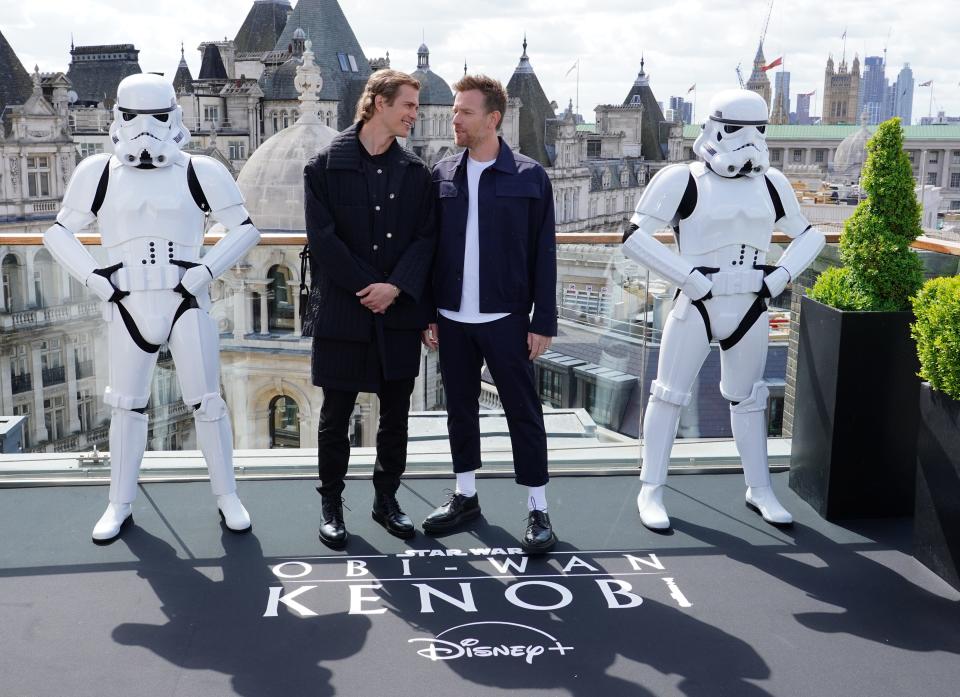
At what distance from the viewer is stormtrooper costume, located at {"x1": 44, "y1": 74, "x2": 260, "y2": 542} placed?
3.79m

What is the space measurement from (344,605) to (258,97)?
2113 inches

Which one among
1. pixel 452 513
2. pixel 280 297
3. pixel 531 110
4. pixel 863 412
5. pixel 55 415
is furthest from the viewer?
pixel 531 110

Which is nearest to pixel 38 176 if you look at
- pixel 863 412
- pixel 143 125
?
pixel 143 125

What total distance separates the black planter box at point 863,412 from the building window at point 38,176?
4016 centimetres

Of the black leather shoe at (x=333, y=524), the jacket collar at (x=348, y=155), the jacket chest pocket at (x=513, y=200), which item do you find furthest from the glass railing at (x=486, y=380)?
the jacket collar at (x=348, y=155)

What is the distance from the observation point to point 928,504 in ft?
12.2

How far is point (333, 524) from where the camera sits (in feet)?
13.0

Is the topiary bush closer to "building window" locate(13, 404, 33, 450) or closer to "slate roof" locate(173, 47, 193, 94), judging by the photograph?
"building window" locate(13, 404, 33, 450)

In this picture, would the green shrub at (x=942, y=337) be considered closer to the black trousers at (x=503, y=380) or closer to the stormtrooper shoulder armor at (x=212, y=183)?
the black trousers at (x=503, y=380)

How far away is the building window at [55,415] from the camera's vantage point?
5.63 metres

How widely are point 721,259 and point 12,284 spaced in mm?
3514

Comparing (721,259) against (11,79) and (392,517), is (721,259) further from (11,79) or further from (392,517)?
(11,79)

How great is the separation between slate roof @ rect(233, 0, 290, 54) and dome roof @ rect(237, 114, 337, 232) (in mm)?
48390

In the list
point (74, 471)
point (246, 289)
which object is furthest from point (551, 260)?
point (246, 289)
